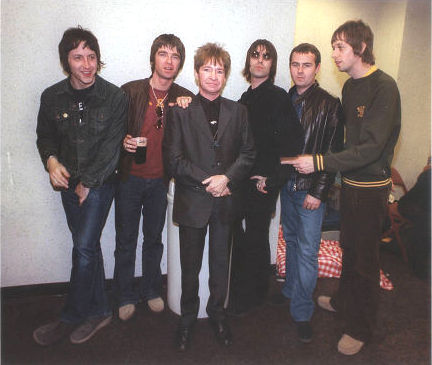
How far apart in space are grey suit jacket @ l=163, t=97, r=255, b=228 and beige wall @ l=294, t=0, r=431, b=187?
282 cm

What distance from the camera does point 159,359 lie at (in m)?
2.11

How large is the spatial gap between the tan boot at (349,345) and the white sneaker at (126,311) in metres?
1.43

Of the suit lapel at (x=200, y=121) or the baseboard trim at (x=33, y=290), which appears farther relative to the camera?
the baseboard trim at (x=33, y=290)

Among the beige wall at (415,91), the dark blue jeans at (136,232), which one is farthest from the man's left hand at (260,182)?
the beige wall at (415,91)

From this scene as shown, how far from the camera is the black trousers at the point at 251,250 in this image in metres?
2.39

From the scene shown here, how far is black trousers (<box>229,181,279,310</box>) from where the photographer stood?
2395 mm

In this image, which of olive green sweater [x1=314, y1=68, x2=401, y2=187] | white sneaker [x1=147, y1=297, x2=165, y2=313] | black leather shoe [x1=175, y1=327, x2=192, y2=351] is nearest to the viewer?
olive green sweater [x1=314, y1=68, x2=401, y2=187]

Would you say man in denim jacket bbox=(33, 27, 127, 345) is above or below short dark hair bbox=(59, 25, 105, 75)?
below

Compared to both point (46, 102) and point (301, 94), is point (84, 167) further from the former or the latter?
point (301, 94)

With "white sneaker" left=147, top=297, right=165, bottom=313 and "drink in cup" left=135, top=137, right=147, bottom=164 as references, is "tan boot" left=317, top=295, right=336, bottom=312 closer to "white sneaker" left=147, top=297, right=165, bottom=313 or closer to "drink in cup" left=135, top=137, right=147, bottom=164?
"white sneaker" left=147, top=297, right=165, bottom=313

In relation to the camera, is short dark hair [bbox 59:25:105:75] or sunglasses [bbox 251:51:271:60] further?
sunglasses [bbox 251:51:271:60]

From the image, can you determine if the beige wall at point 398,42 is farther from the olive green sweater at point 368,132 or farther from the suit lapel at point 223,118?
the suit lapel at point 223,118

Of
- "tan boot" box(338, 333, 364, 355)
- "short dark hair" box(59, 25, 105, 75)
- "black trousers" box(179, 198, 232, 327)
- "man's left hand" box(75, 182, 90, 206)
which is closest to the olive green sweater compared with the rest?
"black trousers" box(179, 198, 232, 327)

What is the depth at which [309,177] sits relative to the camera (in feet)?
7.44
